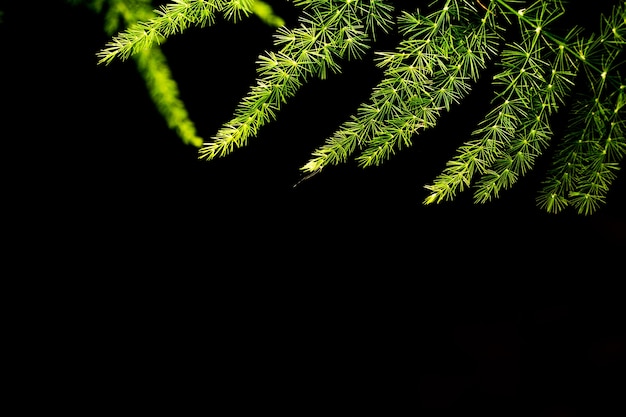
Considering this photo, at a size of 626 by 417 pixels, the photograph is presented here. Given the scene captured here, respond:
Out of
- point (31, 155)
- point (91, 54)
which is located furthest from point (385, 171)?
point (31, 155)

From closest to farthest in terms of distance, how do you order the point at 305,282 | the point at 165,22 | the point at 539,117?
1. the point at 165,22
2. the point at 539,117
3. the point at 305,282

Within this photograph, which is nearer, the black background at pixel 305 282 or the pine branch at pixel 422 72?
the pine branch at pixel 422 72

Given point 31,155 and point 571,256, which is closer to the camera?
point 31,155

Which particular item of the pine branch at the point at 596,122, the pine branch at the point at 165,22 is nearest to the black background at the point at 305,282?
the pine branch at the point at 596,122

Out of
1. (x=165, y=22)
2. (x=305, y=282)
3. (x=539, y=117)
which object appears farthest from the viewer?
(x=305, y=282)

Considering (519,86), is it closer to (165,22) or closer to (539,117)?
(539,117)

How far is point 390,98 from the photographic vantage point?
2.25 ft

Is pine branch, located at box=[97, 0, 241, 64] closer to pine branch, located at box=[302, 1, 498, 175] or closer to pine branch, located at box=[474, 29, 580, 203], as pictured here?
pine branch, located at box=[302, 1, 498, 175]

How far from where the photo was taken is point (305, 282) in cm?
153

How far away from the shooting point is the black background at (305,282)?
116cm

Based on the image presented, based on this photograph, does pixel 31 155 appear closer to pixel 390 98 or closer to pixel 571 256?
pixel 390 98

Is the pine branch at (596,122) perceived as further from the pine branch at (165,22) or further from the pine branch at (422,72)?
the pine branch at (165,22)

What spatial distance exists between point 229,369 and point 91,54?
3.96 feet

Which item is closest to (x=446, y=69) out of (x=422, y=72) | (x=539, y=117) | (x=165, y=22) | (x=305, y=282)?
(x=422, y=72)
